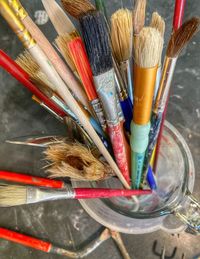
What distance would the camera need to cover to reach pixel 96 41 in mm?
347

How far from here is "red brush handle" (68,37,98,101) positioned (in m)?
0.37

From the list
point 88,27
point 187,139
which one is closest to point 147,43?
point 88,27

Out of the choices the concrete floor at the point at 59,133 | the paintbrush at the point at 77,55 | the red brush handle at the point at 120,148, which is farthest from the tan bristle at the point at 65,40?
the concrete floor at the point at 59,133

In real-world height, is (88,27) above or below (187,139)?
above

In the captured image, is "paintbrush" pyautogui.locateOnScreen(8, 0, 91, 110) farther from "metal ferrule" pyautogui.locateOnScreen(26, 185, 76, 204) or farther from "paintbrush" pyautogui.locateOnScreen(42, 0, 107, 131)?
"metal ferrule" pyautogui.locateOnScreen(26, 185, 76, 204)

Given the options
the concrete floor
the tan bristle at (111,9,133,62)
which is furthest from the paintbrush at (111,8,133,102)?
the concrete floor

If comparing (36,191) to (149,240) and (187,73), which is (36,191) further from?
(187,73)

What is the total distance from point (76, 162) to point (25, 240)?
201mm

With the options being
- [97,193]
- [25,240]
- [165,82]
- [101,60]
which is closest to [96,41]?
[101,60]

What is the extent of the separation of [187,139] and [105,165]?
0.21m

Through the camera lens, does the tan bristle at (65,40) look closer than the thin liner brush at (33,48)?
No

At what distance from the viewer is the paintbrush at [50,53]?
33cm

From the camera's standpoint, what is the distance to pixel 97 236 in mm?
598

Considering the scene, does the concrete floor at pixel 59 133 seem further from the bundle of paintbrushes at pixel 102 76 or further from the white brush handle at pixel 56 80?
the white brush handle at pixel 56 80
